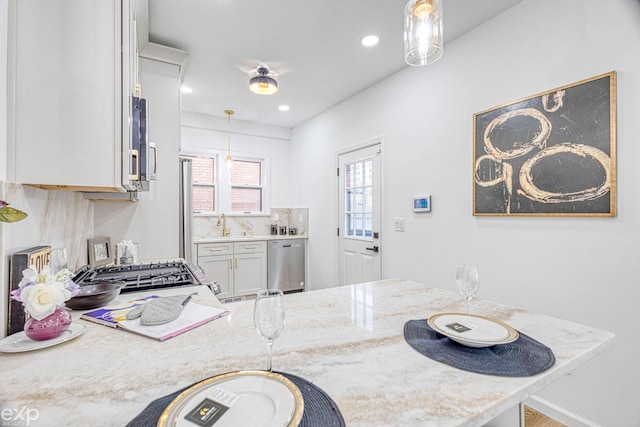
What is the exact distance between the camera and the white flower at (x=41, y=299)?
854mm

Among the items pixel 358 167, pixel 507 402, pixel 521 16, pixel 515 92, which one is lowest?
pixel 507 402

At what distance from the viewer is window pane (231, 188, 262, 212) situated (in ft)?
15.4

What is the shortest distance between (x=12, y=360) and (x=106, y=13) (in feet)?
4.05

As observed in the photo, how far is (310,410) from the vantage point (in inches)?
23.0

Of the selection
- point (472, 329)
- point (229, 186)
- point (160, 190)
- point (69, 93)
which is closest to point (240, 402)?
point (472, 329)

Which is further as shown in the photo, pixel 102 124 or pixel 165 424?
pixel 102 124

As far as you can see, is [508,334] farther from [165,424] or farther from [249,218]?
[249,218]

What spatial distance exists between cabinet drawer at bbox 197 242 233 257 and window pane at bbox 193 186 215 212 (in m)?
0.76

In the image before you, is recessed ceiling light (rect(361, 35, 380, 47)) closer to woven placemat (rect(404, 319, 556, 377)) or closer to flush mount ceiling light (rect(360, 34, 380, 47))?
flush mount ceiling light (rect(360, 34, 380, 47))

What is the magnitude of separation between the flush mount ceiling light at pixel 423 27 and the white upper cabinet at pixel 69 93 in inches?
46.0

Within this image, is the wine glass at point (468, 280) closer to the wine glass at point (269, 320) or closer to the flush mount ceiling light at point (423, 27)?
the wine glass at point (269, 320)

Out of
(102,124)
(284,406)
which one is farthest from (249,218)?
(284,406)

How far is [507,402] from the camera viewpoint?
64 cm

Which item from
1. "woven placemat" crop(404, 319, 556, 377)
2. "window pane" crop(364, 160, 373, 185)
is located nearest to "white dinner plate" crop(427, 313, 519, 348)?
"woven placemat" crop(404, 319, 556, 377)
